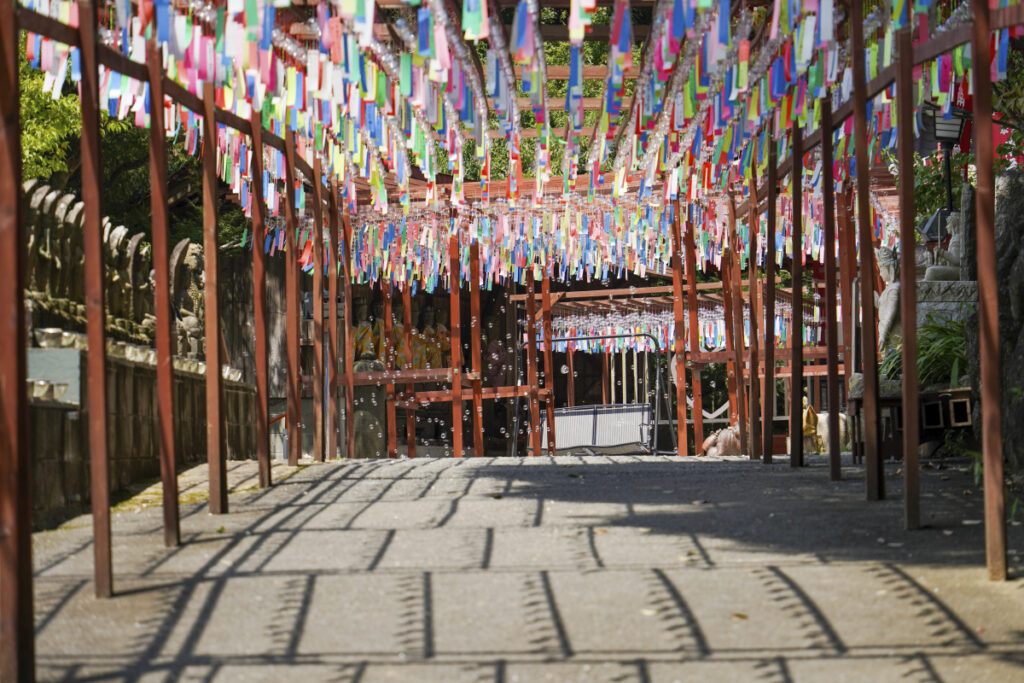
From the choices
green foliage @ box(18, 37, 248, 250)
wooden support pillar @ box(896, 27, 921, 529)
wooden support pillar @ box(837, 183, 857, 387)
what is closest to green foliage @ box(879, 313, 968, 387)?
wooden support pillar @ box(837, 183, 857, 387)

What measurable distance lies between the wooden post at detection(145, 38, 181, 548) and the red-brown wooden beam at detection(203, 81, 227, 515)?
63 centimetres

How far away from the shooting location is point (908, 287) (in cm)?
582

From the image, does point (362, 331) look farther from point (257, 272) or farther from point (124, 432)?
point (257, 272)

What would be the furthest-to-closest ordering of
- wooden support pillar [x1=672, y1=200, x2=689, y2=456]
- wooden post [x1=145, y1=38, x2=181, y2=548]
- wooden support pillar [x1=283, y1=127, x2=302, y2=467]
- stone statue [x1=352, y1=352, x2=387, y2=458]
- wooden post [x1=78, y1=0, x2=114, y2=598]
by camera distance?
stone statue [x1=352, y1=352, x2=387, y2=458] < wooden support pillar [x1=672, y1=200, x2=689, y2=456] < wooden support pillar [x1=283, y1=127, x2=302, y2=467] < wooden post [x1=145, y1=38, x2=181, y2=548] < wooden post [x1=78, y1=0, x2=114, y2=598]

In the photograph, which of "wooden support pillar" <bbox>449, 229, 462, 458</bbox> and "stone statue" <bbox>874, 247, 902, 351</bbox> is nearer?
"stone statue" <bbox>874, 247, 902, 351</bbox>

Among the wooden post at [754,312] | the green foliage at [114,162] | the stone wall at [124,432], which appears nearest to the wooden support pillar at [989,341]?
the stone wall at [124,432]

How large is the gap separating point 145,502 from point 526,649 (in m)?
4.13

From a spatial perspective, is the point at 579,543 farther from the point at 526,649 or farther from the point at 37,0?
the point at 37,0

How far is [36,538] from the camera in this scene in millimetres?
6457

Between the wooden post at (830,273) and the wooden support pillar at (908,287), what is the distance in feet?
4.68

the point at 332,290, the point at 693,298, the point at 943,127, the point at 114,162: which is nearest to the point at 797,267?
the point at 332,290

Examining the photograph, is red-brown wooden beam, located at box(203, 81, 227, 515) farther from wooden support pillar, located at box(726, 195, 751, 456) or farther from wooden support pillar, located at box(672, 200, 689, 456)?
wooden support pillar, located at box(672, 200, 689, 456)

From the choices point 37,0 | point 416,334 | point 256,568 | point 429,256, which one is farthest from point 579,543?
point 416,334

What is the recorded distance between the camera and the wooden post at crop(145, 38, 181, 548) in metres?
6.14
